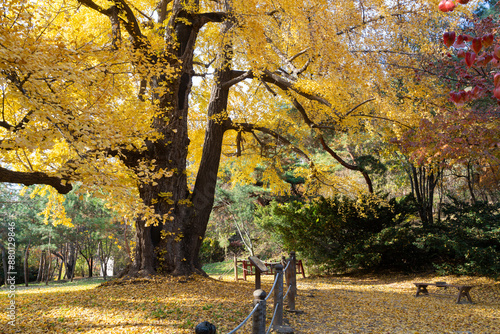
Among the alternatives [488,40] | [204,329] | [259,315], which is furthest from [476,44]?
[259,315]

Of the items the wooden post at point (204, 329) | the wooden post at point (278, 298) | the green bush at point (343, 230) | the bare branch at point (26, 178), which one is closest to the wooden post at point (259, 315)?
the wooden post at point (204, 329)

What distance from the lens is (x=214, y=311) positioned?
5.01m

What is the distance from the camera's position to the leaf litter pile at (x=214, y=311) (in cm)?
435

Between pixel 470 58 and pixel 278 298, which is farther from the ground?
pixel 470 58

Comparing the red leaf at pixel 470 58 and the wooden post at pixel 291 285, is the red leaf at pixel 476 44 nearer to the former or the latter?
the red leaf at pixel 470 58

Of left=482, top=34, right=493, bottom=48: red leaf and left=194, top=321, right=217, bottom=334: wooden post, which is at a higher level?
left=482, top=34, right=493, bottom=48: red leaf

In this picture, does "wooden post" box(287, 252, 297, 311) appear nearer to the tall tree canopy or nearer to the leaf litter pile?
the leaf litter pile

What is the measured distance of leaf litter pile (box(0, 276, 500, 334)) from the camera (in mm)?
4348

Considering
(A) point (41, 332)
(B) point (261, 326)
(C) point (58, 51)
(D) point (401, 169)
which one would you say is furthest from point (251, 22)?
(D) point (401, 169)

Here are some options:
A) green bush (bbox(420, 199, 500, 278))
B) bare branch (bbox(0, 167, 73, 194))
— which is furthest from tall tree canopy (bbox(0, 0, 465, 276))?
green bush (bbox(420, 199, 500, 278))

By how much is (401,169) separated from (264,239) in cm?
699

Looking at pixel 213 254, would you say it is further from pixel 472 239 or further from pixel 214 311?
pixel 214 311

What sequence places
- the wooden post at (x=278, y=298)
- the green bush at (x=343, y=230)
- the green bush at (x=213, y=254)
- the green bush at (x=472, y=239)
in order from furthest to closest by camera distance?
the green bush at (x=213, y=254)
the green bush at (x=343, y=230)
the green bush at (x=472, y=239)
the wooden post at (x=278, y=298)

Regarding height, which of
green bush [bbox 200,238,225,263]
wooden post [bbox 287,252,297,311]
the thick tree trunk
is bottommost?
green bush [bbox 200,238,225,263]
